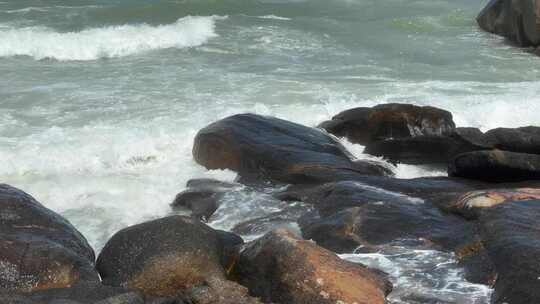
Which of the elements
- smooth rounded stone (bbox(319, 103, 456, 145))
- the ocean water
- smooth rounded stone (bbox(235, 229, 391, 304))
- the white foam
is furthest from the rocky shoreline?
the white foam

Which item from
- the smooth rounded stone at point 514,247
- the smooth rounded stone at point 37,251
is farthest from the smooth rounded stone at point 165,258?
the smooth rounded stone at point 514,247

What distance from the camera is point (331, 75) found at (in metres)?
16.5

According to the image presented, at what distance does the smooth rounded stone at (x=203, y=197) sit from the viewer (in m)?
8.03

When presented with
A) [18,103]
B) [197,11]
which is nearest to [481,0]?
[197,11]

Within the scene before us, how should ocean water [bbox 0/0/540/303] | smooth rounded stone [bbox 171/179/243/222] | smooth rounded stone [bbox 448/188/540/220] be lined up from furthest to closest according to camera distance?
ocean water [bbox 0/0/540/303] → smooth rounded stone [bbox 171/179/243/222] → smooth rounded stone [bbox 448/188/540/220]

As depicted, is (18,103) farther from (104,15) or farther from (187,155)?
(104,15)

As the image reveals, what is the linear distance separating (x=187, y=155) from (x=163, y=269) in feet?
16.7

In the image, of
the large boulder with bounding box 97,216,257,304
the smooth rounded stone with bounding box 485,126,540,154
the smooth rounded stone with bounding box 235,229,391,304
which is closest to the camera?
the smooth rounded stone with bounding box 235,229,391,304

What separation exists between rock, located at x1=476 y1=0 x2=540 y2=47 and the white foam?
323 inches

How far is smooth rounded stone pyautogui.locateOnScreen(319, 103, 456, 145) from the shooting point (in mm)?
10570

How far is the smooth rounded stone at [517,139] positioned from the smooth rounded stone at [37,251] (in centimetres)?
557

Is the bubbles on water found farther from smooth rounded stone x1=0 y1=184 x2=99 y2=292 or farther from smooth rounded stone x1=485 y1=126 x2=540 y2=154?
smooth rounded stone x1=485 y1=126 x2=540 y2=154

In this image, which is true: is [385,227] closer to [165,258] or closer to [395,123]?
[165,258]

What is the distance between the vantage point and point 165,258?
5832 millimetres
